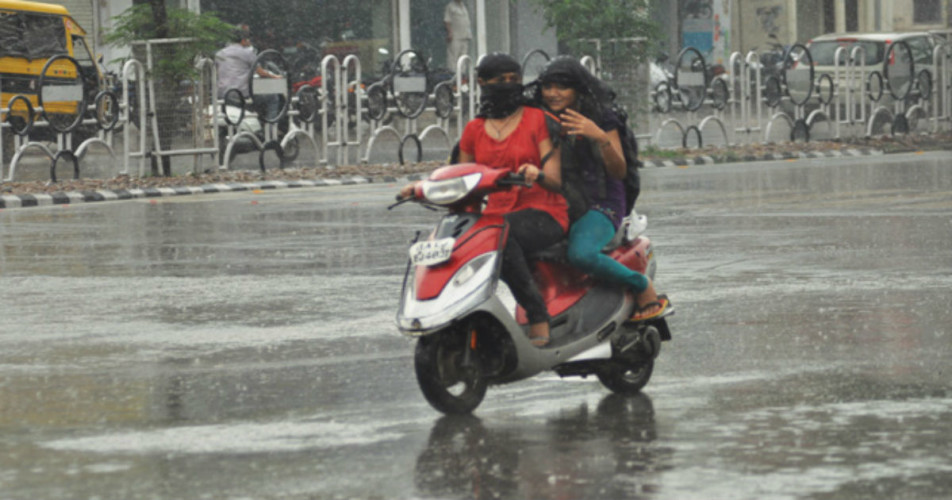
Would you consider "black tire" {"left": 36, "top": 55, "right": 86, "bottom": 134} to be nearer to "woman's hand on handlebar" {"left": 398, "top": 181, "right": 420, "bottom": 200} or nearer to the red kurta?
the red kurta

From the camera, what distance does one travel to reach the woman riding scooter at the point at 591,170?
7633mm

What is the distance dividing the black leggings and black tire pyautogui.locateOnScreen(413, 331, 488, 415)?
322mm

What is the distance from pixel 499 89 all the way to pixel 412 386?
1333mm

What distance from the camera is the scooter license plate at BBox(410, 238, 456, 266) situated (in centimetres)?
723

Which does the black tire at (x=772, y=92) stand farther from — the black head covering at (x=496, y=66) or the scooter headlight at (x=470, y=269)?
the scooter headlight at (x=470, y=269)

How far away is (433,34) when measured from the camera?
43.6m

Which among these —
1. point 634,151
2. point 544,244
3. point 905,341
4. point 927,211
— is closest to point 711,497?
point 544,244

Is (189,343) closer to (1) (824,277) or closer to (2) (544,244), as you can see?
(2) (544,244)

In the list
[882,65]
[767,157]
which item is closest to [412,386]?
[767,157]

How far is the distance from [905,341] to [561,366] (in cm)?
209

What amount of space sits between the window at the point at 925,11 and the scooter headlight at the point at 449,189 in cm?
5523

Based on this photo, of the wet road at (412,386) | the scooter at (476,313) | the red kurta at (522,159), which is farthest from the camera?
the red kurta at (522,159)

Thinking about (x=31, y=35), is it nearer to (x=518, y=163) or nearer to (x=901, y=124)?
(x=901, y=124)

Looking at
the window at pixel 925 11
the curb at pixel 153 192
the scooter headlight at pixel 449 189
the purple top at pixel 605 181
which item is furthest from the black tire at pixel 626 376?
the window at pixel 925 11
